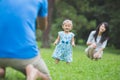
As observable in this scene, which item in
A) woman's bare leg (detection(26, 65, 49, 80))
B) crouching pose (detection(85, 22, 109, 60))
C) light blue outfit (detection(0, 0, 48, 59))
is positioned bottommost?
crouching pose (detection(85, 22, 109, 60))

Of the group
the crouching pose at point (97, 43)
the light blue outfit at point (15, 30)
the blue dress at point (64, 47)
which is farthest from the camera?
the crouching pose at point (97, 43)

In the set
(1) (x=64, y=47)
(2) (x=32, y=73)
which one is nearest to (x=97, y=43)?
(1) (x=64, y=47)

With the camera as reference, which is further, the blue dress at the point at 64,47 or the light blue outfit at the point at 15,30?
the blue dress at the point at 64,47

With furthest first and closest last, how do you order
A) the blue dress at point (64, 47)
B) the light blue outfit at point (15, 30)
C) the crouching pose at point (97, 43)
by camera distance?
the crouching pose at point (97, 43) < the blue dress at point (64, 47) < the light blue outfit at point (15, 30)

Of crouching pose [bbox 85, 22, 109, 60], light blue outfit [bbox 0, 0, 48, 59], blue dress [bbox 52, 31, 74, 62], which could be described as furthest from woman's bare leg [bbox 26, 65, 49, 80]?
crouching pose [bbox 85, 22, 109, 60]

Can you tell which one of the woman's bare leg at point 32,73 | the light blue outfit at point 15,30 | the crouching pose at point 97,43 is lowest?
the crouching pose at point 97,43

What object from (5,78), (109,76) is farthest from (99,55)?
(5,78)

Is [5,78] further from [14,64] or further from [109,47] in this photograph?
[109,47]

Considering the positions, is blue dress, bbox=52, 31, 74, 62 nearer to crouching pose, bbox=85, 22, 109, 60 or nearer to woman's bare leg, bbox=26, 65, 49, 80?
crouching pose, bbox=85, 22, 109, 60

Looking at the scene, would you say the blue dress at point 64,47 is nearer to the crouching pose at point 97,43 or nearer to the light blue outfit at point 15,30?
the crouching pose at point 97,43

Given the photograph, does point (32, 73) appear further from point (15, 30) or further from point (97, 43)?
point (97, 43)

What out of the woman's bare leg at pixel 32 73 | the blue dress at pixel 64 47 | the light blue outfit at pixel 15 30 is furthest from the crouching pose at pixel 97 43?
the light blue outfit at pixel 15 30

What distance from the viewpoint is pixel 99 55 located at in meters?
13.2

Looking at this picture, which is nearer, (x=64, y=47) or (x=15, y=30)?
(x=15, y=30)
